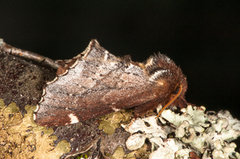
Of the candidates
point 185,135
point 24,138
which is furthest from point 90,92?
point 185,135

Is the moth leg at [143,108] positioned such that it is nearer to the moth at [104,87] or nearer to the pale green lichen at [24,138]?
the moth at [104,87]

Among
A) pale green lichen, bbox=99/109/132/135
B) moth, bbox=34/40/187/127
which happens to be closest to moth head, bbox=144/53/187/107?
moth, bbox=34/40/187/127

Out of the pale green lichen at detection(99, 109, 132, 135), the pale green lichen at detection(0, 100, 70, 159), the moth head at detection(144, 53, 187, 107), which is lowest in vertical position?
the pale green lichen at detection(0, 100, 70, 159)

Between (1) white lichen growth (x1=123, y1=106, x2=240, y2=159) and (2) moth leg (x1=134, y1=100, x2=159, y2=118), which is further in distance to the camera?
(2) moth leg (x1=134, y1=100, x2=159, y2=118)

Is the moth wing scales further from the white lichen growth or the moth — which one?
the white lichen growth

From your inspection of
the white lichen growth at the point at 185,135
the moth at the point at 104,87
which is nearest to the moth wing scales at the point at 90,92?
the moth at the point at 104,87

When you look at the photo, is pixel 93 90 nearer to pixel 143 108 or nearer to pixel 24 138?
pixel 143 108

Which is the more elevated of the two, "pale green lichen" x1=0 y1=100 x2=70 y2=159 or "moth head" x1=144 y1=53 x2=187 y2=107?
"moth head" x1=144 y1=53 x2=187 y2=107
